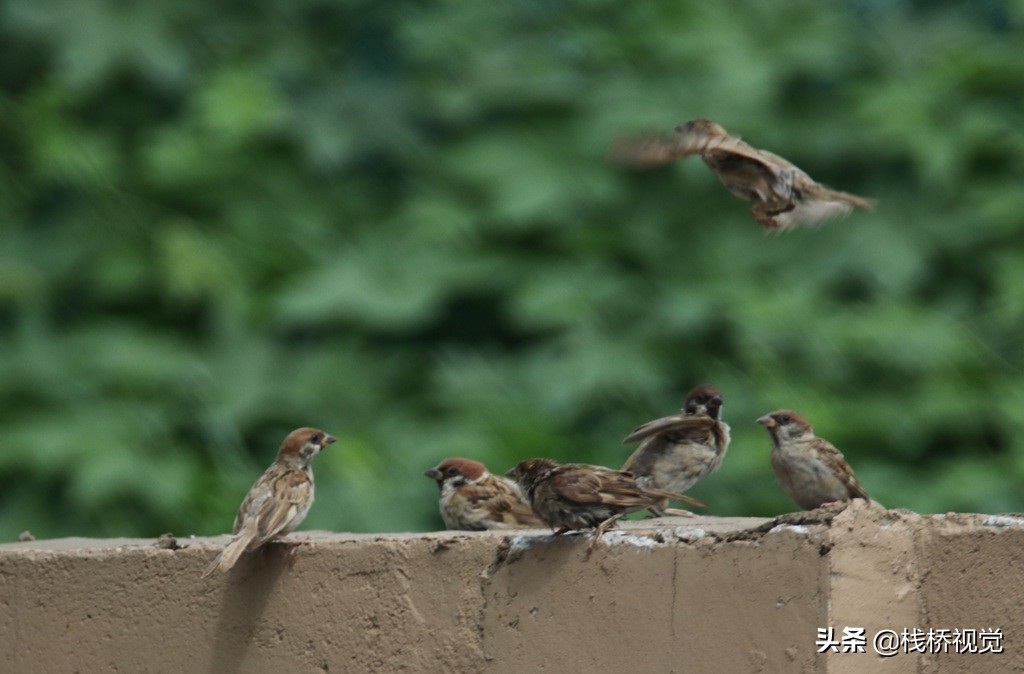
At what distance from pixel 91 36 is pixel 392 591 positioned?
12.2 ft

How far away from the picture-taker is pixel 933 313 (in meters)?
6.29

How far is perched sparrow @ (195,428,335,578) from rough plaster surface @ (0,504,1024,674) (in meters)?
0.07

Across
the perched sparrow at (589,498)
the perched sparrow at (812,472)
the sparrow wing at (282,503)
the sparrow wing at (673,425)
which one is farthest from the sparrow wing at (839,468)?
the sparrow wing at (282,503)

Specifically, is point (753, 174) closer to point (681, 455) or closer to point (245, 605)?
point (681, 455)

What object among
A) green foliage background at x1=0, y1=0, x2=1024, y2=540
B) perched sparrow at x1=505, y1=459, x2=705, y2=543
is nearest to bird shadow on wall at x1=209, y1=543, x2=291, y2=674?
perched sparrow at x1=505, y1=459, x2=705, y2=543

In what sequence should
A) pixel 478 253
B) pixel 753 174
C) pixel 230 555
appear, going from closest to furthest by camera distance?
pixel 230 555 → pixel 753 174 → pixel 478 253

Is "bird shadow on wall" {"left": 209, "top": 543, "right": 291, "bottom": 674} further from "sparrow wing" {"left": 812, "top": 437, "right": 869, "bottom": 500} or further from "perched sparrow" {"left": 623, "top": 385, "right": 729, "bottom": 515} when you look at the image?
"sparrow wing" {"left": 812, "top": 437, "right": 869, "bottom": 500}

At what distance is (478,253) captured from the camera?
675 centimetres

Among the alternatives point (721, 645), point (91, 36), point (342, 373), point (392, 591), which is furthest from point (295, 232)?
point (721, 645)

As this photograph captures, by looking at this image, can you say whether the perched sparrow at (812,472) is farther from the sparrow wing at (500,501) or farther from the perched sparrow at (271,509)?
the perched sparrow at (271,509)

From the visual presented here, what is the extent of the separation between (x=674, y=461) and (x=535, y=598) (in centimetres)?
109

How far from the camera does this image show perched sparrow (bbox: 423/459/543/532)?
15.1 feet

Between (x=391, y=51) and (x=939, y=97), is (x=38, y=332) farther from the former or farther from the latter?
(x=939, y=97)

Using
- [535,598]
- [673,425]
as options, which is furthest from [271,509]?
[673,425]
